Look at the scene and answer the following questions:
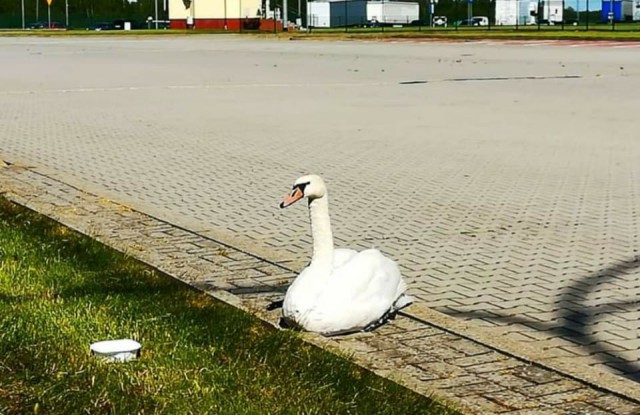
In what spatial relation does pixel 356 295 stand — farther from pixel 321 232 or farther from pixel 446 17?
pixel 446 17

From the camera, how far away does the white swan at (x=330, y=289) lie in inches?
224

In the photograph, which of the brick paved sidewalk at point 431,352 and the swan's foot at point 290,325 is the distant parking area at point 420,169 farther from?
the swan's foot at point 290,325

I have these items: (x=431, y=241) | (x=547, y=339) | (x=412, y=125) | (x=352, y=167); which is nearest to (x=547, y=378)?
(x=547, y=339)

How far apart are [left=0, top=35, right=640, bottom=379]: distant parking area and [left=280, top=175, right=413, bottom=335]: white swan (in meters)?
0.71

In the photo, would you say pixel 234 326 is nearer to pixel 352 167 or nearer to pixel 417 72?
pixel 352 167

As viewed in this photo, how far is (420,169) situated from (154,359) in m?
7.61

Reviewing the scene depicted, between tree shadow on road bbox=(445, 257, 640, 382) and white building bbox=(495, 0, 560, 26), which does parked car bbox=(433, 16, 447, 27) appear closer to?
white building bbox=(495, 0, 560, 26)

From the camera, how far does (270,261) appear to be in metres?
7.64

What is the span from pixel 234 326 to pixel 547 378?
1.53m

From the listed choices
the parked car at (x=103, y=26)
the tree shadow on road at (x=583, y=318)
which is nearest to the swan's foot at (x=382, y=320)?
the tree shadow on road at (x=583, y=318)

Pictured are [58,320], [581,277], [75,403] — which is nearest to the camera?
[75,403]

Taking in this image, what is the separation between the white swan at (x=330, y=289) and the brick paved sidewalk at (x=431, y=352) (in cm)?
10

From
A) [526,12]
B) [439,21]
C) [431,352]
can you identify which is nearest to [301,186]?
[431,352]

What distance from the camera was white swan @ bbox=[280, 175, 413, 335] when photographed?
18.7 feet
